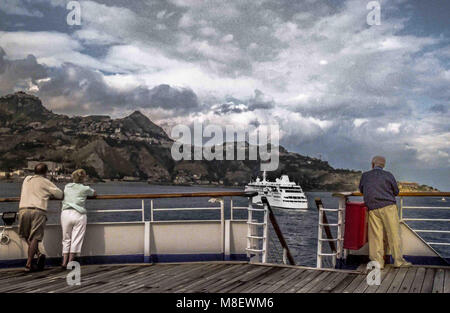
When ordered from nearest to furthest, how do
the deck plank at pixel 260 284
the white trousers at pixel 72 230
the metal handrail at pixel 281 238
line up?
the deck plank at pixel 260 284 < the white trousers at pixel 72 230 < the metal handrail at pixel 281 238

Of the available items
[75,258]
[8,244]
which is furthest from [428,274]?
[8,244]

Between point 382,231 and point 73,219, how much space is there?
4.51 m

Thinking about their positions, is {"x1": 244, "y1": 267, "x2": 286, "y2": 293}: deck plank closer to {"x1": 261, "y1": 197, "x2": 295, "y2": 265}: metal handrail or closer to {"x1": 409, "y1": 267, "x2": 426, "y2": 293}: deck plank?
{"x1": 261, "y1": 197, "x2": 295, "y2": 265}: metal handrail

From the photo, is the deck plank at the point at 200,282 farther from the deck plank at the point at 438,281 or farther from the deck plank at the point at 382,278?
the deck plank at the point at 438,281

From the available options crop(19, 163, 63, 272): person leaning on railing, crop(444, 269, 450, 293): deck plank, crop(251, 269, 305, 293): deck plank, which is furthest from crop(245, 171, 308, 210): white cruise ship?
crop(19, 163, 63, 272): person leaning on railing

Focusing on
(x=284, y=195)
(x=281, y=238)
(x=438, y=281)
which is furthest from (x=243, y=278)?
(x=284, y=195)

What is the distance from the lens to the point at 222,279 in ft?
18.7

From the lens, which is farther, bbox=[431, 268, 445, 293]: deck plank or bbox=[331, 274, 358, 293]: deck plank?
bbox=[431, 268, 445, 293]: deck plank

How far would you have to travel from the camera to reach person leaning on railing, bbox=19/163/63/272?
21.1ft

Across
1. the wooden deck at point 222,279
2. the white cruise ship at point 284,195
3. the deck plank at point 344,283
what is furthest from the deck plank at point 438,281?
the white cruise ship at point 284,195

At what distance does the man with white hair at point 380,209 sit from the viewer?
6348 millimetres
